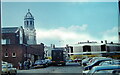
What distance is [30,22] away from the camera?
5711mm

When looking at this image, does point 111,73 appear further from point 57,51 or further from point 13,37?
point 57,51

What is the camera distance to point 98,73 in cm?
478

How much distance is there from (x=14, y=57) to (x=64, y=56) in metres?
8.55

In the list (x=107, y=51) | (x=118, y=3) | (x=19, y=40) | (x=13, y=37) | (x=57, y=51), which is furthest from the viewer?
(x=57, y=51)

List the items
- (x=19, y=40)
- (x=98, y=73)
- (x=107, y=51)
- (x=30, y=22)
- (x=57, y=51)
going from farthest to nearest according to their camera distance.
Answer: (x=57, y=51), (x=19, y=40), (x=107, y=51), (x=30, y=22), (x=98, y=73)

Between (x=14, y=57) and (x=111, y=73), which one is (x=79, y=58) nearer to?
(x=14, y=57)

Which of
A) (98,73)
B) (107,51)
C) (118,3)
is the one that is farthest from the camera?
(107,51)

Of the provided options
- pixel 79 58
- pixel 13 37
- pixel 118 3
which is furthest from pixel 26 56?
pixel 118 3

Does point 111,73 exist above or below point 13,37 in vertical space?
below

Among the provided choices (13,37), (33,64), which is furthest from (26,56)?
(13,37)

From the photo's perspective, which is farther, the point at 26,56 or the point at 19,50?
the point at 26,56

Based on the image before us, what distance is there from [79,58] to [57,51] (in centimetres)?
411

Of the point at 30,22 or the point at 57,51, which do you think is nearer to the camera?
the point at 30,22

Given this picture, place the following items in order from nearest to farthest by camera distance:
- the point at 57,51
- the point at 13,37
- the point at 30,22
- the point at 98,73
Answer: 1. the point at 98,73
2. the point at 30,22
3. the point at 13,37
4. the point at 57,51
